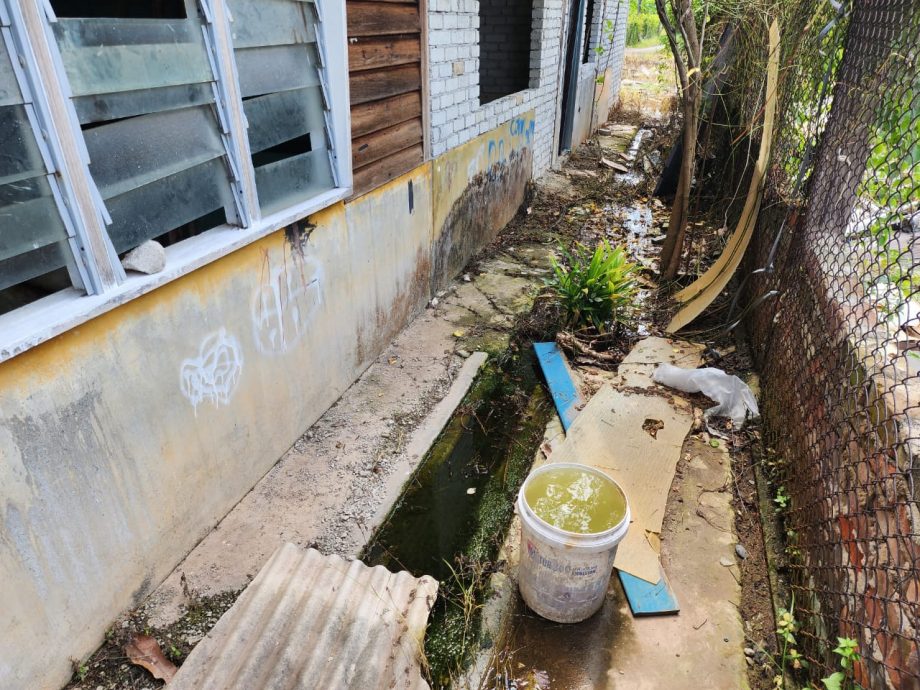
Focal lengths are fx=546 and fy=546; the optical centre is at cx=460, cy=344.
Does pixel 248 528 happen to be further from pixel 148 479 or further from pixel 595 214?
pixel 595 214

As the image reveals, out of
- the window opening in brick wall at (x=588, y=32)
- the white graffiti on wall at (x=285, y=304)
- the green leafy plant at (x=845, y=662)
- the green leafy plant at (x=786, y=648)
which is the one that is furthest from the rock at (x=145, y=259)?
the window opening in brick wall at (x=588, y=32)

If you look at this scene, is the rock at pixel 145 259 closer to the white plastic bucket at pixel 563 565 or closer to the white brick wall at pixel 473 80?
the white plastic bucket at pixel 563 565

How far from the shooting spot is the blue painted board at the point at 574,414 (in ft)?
8.55

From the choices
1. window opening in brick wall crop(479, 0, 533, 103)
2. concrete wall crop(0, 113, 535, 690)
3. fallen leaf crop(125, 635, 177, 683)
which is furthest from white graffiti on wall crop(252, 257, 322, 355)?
window opening in brick wall crop(479, 0, 533, 103)

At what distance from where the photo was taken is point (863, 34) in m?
2.92

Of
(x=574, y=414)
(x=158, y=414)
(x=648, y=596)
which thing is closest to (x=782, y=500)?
(x=648, y=596)

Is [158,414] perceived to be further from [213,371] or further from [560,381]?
[560,381]

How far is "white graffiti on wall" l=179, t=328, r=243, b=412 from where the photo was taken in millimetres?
2572

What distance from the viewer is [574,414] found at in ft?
12.9

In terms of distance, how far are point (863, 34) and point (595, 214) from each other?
481 centimetres

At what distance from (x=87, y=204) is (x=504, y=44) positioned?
25.4 feet

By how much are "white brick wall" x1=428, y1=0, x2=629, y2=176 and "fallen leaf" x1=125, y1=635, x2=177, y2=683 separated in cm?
391

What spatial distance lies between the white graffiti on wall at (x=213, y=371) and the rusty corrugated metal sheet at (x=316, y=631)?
2.77 ft

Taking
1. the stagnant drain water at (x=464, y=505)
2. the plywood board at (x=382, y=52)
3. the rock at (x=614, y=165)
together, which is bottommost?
the stagnant drain water at (x=464, y=505)
